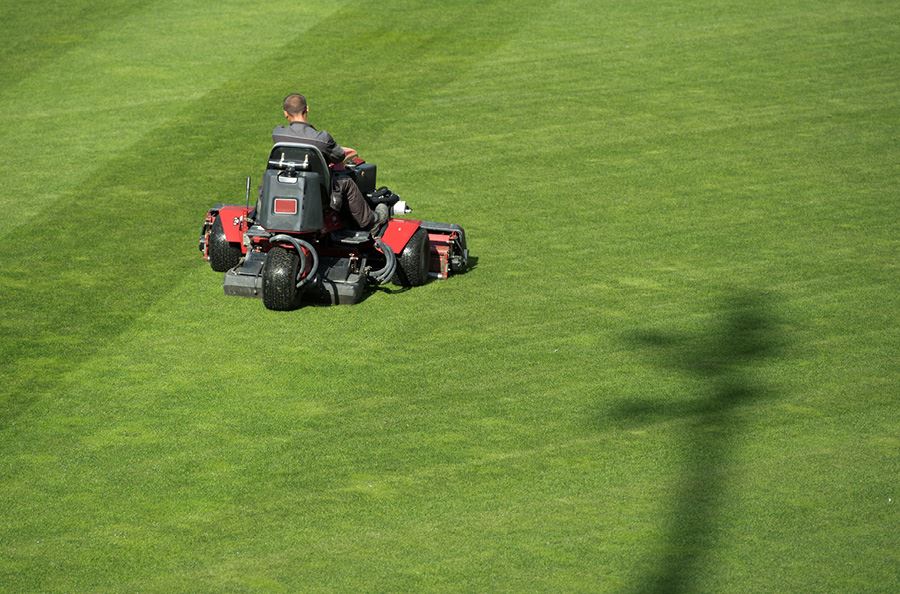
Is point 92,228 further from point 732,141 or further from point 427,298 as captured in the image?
point 732,141

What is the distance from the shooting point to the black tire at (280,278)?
11055 millimetres

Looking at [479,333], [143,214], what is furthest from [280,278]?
[143,214]

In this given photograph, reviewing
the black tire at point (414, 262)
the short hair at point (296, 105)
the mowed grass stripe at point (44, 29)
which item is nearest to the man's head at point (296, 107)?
the short hair at point (296, 105)

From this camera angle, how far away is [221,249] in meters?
12.0

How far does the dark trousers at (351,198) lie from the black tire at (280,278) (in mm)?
616

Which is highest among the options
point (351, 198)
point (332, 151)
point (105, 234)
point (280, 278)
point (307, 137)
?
point (307, 137)

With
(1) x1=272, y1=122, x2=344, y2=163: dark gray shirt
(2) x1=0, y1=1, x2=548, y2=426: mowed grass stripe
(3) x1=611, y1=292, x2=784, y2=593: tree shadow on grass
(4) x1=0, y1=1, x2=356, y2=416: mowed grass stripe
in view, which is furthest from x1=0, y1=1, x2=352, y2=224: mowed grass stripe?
(3) x1=611, y1=292, x2=784, y2=593: tree shadow on grass

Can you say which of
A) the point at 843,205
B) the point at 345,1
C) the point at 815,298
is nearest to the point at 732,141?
the point at 843,205

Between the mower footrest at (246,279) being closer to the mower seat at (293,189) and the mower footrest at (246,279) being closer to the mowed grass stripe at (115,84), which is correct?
the mower seat at (293,189)

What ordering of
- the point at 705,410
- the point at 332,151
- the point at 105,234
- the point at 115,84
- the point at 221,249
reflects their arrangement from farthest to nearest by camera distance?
1. the point at 115,84
2. the point at 105,234
3. the point at 221,249
4. the point at 332,151
5. the point at 705,410

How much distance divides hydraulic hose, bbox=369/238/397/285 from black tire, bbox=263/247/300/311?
684 mm

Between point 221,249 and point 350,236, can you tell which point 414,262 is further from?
point 221,249

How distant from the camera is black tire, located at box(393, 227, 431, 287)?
11.6m

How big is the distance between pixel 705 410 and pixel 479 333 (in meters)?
1.97
